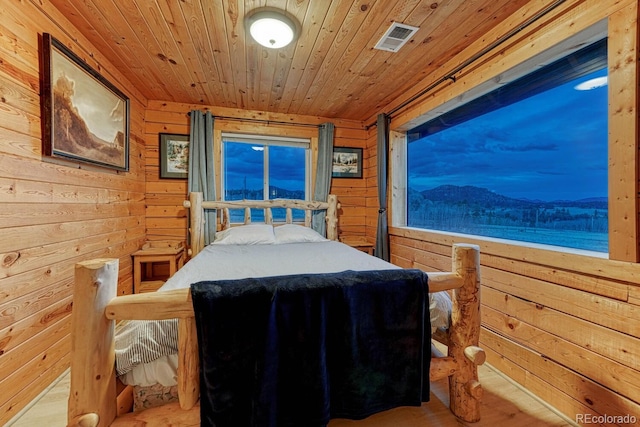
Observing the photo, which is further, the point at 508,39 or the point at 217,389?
the point at 508,39

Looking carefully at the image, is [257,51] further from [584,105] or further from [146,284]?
[146,284]

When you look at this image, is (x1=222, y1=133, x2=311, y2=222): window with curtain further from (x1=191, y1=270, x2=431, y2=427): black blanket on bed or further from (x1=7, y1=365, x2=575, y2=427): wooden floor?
(x1=191, y1=270, x2=431, y2=427): black blanket on bed

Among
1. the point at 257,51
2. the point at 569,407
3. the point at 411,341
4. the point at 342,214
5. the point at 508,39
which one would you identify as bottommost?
the point at 569,407

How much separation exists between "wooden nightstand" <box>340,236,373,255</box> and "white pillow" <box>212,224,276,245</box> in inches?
40.6

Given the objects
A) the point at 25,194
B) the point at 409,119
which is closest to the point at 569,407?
the point at 409,119

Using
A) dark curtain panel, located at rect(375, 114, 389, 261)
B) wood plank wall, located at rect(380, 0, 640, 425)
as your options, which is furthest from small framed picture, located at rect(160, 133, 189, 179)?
wood plank wall, located at rect(380, 0, 640, 425)

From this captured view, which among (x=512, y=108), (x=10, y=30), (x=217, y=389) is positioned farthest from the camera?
(x=512, y=108)

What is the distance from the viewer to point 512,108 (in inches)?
80.4

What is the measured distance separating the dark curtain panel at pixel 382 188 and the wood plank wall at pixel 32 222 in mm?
2667

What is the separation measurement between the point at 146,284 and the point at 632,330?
11.7ft

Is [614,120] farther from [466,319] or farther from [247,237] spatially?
[247,237]

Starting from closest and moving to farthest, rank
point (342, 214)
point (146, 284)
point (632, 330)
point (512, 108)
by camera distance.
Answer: point (632, 330) < point (512, 108) < point (146, 284) < point (342, 214)

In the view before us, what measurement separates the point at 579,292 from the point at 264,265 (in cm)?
171

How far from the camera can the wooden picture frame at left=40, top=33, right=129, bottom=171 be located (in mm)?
1665
